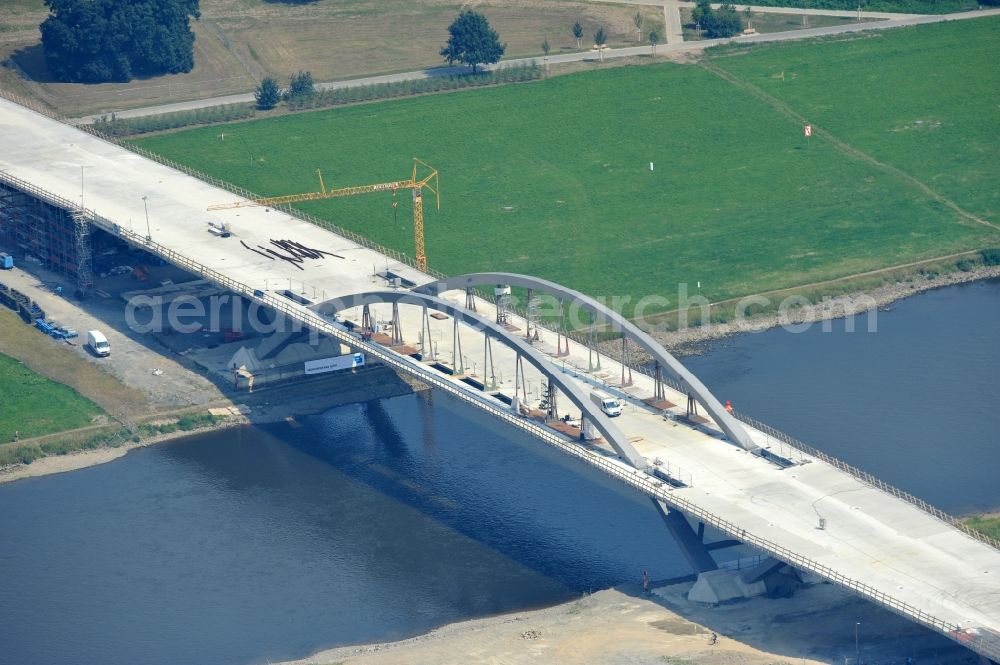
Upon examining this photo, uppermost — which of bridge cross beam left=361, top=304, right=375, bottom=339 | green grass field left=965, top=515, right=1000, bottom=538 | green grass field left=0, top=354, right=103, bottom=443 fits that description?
bridge cross beam left=361, top=304, right=375, bottom=339

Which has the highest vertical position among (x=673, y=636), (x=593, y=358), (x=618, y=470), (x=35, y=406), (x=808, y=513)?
(x=593, y=358)

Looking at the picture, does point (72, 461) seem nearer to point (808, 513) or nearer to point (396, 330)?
point (396, 330)

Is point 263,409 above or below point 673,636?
above

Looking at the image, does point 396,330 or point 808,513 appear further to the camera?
point 396,330

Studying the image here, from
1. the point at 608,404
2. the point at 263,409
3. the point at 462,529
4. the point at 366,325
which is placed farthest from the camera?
the point at 263,409

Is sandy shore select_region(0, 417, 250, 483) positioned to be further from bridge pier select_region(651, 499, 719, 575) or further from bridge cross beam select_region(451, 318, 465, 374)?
bridge pier select_region(651, 499, 719, 575)

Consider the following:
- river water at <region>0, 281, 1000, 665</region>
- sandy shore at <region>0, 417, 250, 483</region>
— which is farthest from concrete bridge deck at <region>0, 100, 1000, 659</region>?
sandy shore at <region>0, 417, 250, 483</region>

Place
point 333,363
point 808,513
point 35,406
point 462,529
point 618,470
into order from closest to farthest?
point 808,513
point 618,470
point 462,529
point 35,406
point 333,363

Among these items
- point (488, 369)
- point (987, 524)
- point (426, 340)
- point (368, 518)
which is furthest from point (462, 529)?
point (987, 524)
